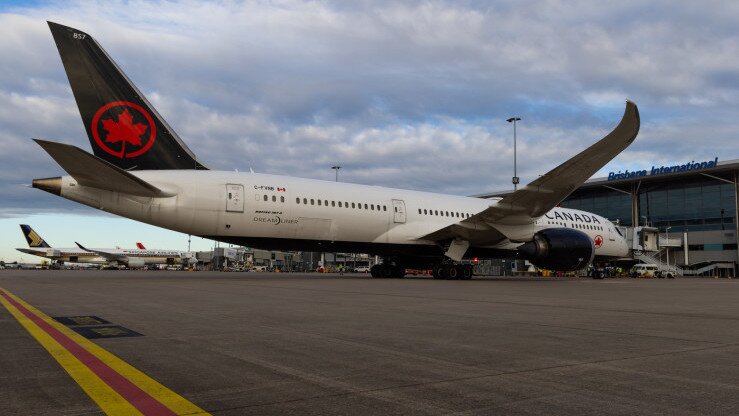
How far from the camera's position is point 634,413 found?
3.43 meters

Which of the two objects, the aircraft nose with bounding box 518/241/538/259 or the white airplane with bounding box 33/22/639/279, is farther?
the aircraft nose with bounding box 518/241/538/259

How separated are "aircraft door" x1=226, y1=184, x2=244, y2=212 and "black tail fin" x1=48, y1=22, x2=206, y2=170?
2.21 metres

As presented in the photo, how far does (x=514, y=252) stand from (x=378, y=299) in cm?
1555

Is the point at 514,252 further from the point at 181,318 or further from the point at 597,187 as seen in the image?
the point at 597,187

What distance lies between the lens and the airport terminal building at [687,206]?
215ft

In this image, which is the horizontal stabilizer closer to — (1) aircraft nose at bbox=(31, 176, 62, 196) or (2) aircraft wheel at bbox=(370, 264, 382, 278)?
(1) aircraft nose at bbox=(31, 176, 62, 196)

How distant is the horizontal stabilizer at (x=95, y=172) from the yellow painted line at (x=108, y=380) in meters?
10.1

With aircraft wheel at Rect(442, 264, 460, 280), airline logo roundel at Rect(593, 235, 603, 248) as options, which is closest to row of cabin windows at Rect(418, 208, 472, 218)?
aircraft wheel at Rect(442, 264, 460, 280)

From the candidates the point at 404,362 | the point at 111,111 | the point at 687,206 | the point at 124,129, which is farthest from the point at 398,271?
the point at 687,206

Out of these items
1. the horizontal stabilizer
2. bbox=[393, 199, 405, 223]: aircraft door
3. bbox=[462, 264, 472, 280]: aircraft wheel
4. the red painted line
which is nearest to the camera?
the red painted line

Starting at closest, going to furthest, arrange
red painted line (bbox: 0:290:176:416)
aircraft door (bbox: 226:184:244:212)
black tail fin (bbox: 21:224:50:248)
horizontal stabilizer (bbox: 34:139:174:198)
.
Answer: red painted line (bbox: 0:290:176:416), horizontal stabilizer (bbox: 34:139:174:198), aircraft door (bbox: 226:184:244:212), black tail fin (bbox: 21:224:50:248)

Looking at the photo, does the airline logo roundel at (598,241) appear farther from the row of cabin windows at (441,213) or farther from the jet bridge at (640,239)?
the row of cabin windows at (441,213)

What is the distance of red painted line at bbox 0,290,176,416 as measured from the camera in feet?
11.3

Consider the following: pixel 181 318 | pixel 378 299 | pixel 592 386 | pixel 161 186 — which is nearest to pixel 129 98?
pixel 161 186
